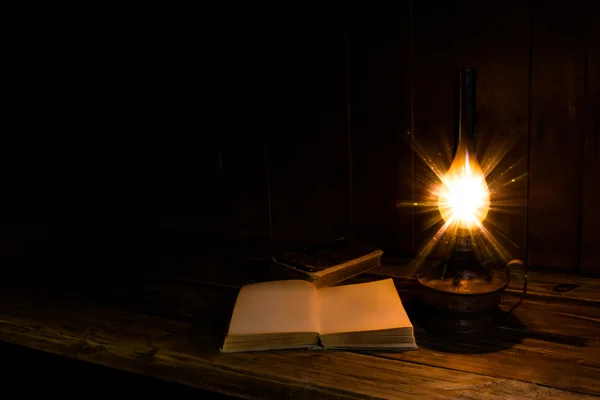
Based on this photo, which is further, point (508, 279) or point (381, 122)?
point (381, 122)

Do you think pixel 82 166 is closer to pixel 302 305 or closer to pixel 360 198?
pixel 360 198

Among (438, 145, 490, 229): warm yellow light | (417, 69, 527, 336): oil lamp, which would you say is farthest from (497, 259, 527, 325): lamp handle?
(438, 145, 490, 229): warm yellow light

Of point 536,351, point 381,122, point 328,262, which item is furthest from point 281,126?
point 536,351

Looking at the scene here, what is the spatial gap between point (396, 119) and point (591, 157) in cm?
47

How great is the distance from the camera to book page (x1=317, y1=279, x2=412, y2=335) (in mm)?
1003

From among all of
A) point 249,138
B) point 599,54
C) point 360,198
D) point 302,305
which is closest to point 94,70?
point 249,138

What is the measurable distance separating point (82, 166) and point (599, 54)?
60.0 inches

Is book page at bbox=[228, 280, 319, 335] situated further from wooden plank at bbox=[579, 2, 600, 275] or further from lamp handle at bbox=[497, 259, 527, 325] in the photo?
wooden plank at bbox=[579, 2, 600, 275]

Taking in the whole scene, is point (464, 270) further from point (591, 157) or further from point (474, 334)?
point (591, 157)

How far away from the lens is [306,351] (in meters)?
0.99

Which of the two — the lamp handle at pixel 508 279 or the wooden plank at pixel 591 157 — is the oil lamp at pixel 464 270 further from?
the wooden plank at pixel 591 157

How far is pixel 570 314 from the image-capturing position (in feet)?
3.65

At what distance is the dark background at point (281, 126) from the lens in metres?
1.33

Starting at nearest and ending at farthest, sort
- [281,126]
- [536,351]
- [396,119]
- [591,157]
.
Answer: [536,351]
[591,157]
[396,119]
[281,126]
